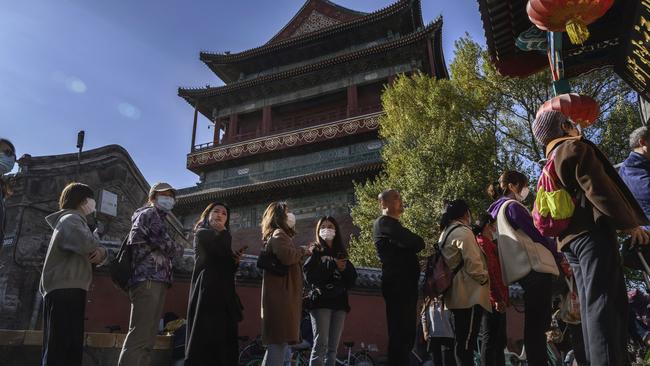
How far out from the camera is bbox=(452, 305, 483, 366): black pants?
3473mm

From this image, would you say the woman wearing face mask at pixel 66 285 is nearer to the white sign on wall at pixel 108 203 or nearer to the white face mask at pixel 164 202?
the white face mask at pixel 164 202

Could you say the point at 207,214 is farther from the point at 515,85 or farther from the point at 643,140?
the point at 515,85

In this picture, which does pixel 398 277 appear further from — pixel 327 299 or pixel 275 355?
pixel 275 355

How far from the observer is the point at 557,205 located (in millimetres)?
2605

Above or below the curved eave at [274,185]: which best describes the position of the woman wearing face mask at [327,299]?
below

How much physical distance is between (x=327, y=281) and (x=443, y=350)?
114cm

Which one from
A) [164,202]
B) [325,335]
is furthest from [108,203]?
[325,335]

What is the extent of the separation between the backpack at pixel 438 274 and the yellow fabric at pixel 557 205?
1.12m

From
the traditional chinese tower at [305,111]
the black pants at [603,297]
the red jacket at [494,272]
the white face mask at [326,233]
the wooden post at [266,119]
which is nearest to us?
the black pants at [603,297]

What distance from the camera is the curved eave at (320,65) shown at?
1844 cm

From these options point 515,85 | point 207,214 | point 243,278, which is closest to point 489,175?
point 515,85

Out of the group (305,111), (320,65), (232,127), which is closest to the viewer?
(320,65)

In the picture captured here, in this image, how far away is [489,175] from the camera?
1178cm

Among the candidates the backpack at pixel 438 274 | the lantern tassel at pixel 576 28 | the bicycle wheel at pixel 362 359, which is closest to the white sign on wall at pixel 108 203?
the bicycle wheel at pixel 362 359
